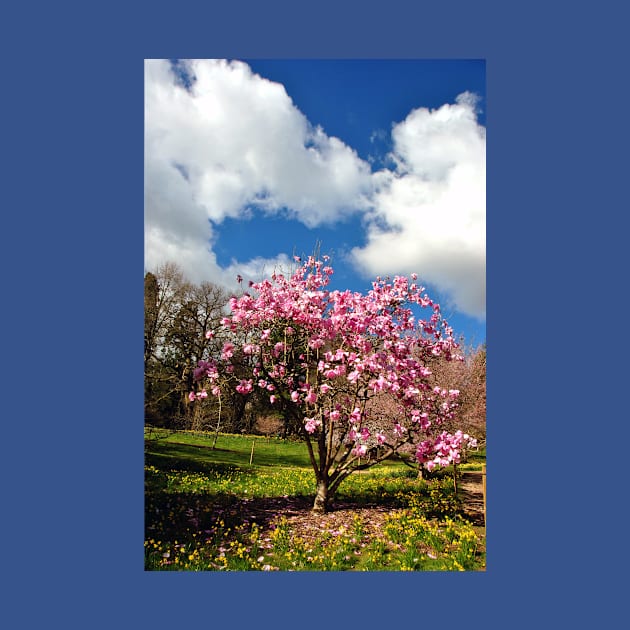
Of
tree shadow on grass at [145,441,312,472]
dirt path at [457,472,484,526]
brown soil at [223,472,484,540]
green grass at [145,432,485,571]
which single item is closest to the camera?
green grass at [145,432,485,571]

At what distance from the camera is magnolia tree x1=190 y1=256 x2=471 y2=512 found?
3.37 meters

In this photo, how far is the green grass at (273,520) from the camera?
10.7 feet

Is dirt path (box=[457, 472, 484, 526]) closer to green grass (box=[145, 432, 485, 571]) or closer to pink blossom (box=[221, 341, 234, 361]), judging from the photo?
green grass (box=[145, 432, 485, 571])

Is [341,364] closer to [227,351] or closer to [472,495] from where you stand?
[227,351]

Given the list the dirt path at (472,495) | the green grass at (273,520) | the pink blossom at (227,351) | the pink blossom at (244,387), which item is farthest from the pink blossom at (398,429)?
the pink blossom at (227,351)

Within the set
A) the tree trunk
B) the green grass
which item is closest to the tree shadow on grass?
the green grass

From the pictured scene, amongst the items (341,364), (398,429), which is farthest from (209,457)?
(398,429)

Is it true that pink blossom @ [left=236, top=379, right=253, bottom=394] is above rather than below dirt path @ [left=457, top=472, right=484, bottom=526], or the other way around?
above

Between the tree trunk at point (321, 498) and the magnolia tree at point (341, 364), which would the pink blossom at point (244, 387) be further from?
the tree trunk at point (321, 498)

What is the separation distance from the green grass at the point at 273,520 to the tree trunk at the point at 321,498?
16cm

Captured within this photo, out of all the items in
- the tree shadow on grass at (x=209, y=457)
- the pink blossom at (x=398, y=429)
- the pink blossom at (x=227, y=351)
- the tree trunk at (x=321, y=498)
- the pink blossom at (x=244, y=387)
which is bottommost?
the tree trunk at (x=321, y=498)

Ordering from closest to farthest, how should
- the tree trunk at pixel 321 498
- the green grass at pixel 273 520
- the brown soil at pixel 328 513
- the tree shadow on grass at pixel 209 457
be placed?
the green grass at pixel 273 520, the brown soil at pixel 328 513, the tree trunk at pixel 321 498, the tree shadow on grass at pixel 209 457

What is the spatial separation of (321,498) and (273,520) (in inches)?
18.9

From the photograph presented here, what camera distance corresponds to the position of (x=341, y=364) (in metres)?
3.45
